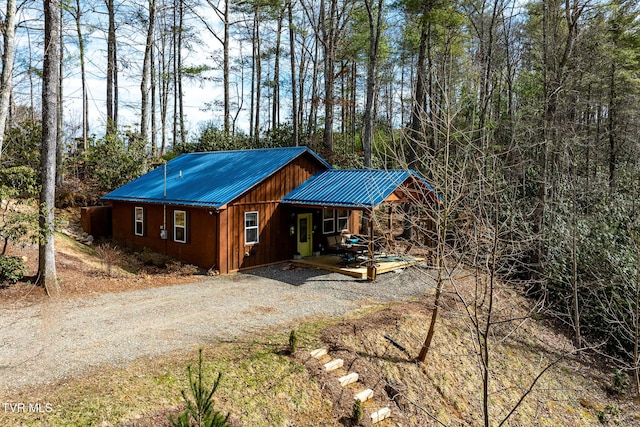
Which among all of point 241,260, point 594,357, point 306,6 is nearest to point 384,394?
point 241,260

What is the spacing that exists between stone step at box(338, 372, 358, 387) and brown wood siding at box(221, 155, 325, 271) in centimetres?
734

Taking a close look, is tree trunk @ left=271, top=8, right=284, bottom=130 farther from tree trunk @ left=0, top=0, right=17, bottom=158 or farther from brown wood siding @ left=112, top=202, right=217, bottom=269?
tree trunk @ left=0, top=0, right=17, bottom=158

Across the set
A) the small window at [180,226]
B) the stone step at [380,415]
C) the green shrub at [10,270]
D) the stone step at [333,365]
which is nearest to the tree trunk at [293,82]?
the small window at [180,226]

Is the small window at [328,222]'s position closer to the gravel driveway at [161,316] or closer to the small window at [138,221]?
the gravel driveway at [161,316]

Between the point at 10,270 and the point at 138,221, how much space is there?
656 centimetres

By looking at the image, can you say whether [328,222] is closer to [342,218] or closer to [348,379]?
[342,218]

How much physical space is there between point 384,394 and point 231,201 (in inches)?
325

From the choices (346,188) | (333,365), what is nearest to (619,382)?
(333,365)

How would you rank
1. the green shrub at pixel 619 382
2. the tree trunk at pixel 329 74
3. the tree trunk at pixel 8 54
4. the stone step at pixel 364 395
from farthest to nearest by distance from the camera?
the tree trunk at pixel 329 74 → the green shrub at pixel 619 382 → the tree trunk at pixel 8 54 → the stone step at pixel 364 395

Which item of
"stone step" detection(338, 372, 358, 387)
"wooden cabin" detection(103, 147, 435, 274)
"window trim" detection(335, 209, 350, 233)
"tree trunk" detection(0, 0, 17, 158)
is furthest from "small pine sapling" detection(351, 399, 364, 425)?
"window trim" detection(335, 209, 350, 233)

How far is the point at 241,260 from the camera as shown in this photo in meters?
14.1

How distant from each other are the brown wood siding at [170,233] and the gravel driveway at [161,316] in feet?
4.95

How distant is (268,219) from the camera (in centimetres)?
1492

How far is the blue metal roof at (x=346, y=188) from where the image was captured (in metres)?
Result: 13.0
